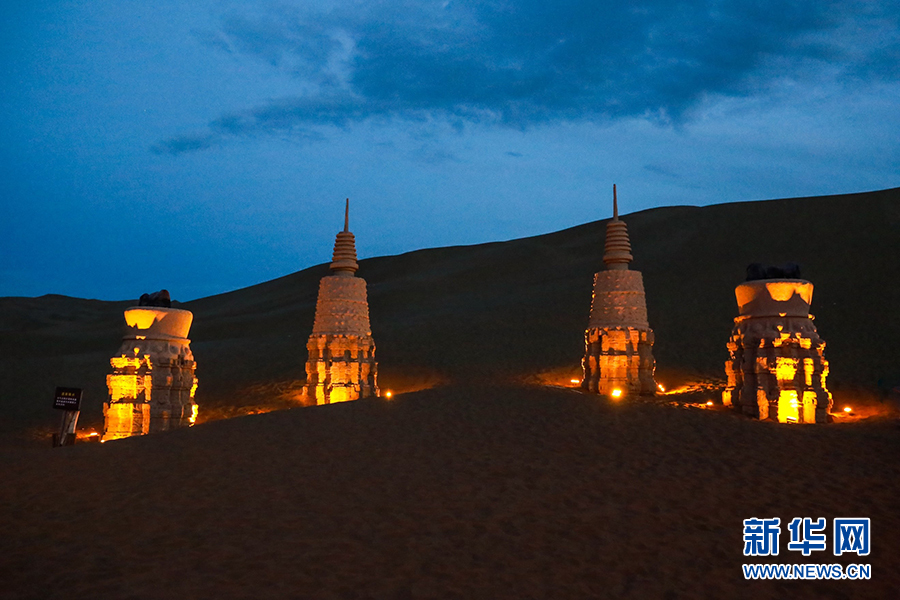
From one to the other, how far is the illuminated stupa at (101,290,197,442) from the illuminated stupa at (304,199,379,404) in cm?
384

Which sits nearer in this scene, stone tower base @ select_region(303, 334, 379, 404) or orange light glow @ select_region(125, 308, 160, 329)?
orange light glow @ select_region(125, 308, 160, 329)

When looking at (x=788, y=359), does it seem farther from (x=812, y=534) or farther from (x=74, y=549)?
(x=74, y=549)

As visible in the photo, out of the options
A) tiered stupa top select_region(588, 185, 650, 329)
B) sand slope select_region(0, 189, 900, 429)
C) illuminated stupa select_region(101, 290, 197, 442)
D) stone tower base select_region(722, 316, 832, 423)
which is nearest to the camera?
stone tower base select_region(722, 316, 832, 423)

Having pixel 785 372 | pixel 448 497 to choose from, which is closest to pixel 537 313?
pixel 785 372

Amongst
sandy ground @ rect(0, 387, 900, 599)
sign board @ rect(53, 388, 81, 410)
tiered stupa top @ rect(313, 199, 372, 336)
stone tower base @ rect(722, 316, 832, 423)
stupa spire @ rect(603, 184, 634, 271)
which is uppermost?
stupa spire @ rect(603, 184, 634, 271)

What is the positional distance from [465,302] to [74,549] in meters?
37.7

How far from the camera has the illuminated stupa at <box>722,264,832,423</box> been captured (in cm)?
1706

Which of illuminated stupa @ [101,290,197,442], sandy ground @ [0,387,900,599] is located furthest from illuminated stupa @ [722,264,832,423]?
illuminated stupa @ [101,290,197,442]

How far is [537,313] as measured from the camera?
39.0 metres

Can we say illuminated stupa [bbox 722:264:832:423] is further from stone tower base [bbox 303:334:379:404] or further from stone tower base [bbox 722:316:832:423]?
stone tower base [bbox 303:334:379:404]

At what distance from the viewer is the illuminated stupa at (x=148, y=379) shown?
700 inches

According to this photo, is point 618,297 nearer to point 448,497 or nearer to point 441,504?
point 448,497

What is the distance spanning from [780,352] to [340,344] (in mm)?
11996

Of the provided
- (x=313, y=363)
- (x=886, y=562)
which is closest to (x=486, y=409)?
(x=313, y=363)
